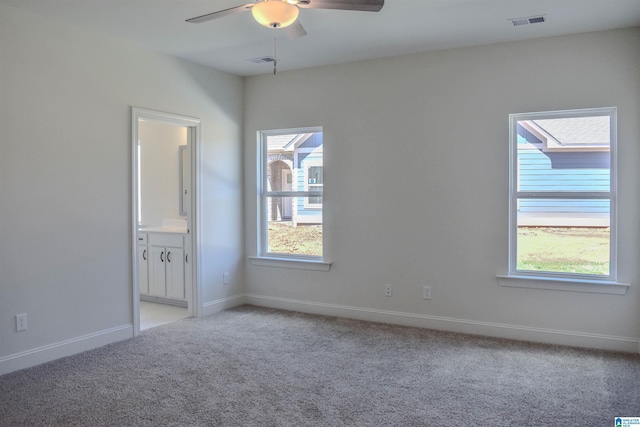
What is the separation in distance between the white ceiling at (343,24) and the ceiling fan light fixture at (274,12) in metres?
0.95

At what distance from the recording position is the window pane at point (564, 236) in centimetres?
407

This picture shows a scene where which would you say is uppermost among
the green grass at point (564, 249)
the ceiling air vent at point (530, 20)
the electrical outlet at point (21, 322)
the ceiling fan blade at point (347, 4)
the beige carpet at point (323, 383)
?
the ceiling air vent at point (530, 20)

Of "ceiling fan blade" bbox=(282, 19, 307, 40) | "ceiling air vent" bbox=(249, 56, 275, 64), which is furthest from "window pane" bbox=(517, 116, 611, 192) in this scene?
"ceiling air vent" bbox=(249, 56, 275, 64)

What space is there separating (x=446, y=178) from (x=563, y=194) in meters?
0.99

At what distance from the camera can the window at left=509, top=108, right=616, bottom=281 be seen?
159 inches

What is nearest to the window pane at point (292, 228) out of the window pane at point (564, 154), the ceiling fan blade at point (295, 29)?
the window pane at point (564, 154)

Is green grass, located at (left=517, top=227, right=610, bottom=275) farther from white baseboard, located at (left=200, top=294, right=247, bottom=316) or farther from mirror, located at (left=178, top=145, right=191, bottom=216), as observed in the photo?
mirror, located at (left=178, top=145, right=191, bottom=216)

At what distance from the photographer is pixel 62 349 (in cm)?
380

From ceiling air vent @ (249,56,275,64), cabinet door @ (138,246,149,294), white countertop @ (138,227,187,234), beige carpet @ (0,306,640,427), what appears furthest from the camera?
cabinet door @ (138,246,149,294)

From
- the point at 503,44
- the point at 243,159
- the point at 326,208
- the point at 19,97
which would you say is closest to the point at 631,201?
the point at 503,44

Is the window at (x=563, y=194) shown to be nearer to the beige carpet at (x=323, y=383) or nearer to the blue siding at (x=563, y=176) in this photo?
the blue siding at (x=563, y=176)

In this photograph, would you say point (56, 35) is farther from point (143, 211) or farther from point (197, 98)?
point (143, 211)

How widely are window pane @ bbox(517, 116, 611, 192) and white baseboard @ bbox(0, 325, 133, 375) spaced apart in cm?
376

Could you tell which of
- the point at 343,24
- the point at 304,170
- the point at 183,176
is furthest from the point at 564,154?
the point at 183,176
